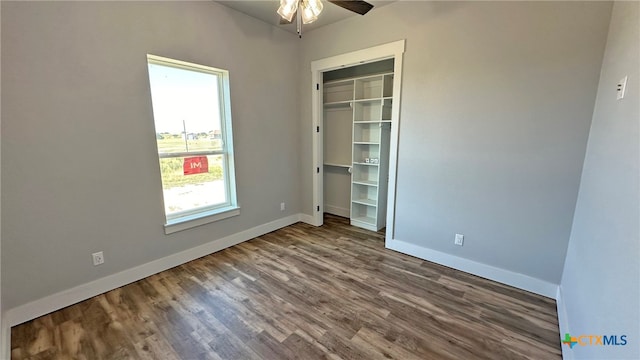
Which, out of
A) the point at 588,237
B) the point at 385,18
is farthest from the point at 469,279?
the point at 385,18

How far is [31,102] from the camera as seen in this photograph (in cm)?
182

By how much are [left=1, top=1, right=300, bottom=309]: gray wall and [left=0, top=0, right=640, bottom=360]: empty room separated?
0.01 metres

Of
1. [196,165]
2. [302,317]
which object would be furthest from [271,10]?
[302,317]

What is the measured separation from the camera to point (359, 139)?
156 inches

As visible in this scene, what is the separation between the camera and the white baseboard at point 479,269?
2.24 m

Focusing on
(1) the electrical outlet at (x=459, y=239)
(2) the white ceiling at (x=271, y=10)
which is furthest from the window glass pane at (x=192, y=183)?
(1) the electrical outlet at (x=459, y=239)

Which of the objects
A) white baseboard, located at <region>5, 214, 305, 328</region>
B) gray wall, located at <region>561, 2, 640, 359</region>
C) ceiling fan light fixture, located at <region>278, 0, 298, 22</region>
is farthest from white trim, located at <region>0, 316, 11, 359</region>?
gray wall, located at <region>561, 2, 640, 359</region>

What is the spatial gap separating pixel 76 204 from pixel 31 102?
82 cm

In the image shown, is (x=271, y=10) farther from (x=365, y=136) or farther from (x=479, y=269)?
(x=479, y=269)

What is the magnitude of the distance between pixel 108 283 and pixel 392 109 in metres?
3.34

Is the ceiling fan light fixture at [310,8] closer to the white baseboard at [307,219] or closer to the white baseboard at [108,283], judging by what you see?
the white baseboard at [108,283]

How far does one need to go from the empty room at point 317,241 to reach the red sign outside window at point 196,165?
3 cm

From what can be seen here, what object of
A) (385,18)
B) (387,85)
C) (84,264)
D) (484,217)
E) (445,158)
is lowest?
(84,264)

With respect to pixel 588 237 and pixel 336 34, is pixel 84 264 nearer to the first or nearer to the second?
pixel 336 34
